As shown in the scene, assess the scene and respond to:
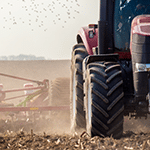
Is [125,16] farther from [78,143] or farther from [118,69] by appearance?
[78,143]

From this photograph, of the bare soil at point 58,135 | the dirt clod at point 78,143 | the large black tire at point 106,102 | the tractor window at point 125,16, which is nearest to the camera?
the dirt clod at point 78,143

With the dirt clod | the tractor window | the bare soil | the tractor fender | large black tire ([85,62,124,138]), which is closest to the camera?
the dirt clod

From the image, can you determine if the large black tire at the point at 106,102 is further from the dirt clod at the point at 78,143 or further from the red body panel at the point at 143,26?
the red body panel at the point at 143,26

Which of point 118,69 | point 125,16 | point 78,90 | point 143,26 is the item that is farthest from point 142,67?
point 78,90

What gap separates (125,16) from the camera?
518cm

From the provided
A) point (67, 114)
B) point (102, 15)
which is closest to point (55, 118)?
point (67, 114)

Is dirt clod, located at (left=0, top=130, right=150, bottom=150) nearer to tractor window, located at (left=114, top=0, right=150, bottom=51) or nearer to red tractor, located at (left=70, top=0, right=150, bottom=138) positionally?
red tractor, located at (left=70, top=0, right=150, bottom=138)

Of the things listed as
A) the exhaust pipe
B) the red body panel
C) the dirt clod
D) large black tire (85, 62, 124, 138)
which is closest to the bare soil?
the dirt clod

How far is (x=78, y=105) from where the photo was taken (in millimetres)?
5855

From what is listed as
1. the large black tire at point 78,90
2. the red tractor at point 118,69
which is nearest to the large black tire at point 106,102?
the red tractor at point 118,69

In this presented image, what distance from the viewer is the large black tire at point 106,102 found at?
4477 mm

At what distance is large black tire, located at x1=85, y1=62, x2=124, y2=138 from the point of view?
4477 millimetres

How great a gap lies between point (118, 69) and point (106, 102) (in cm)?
53

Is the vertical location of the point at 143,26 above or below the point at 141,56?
above
